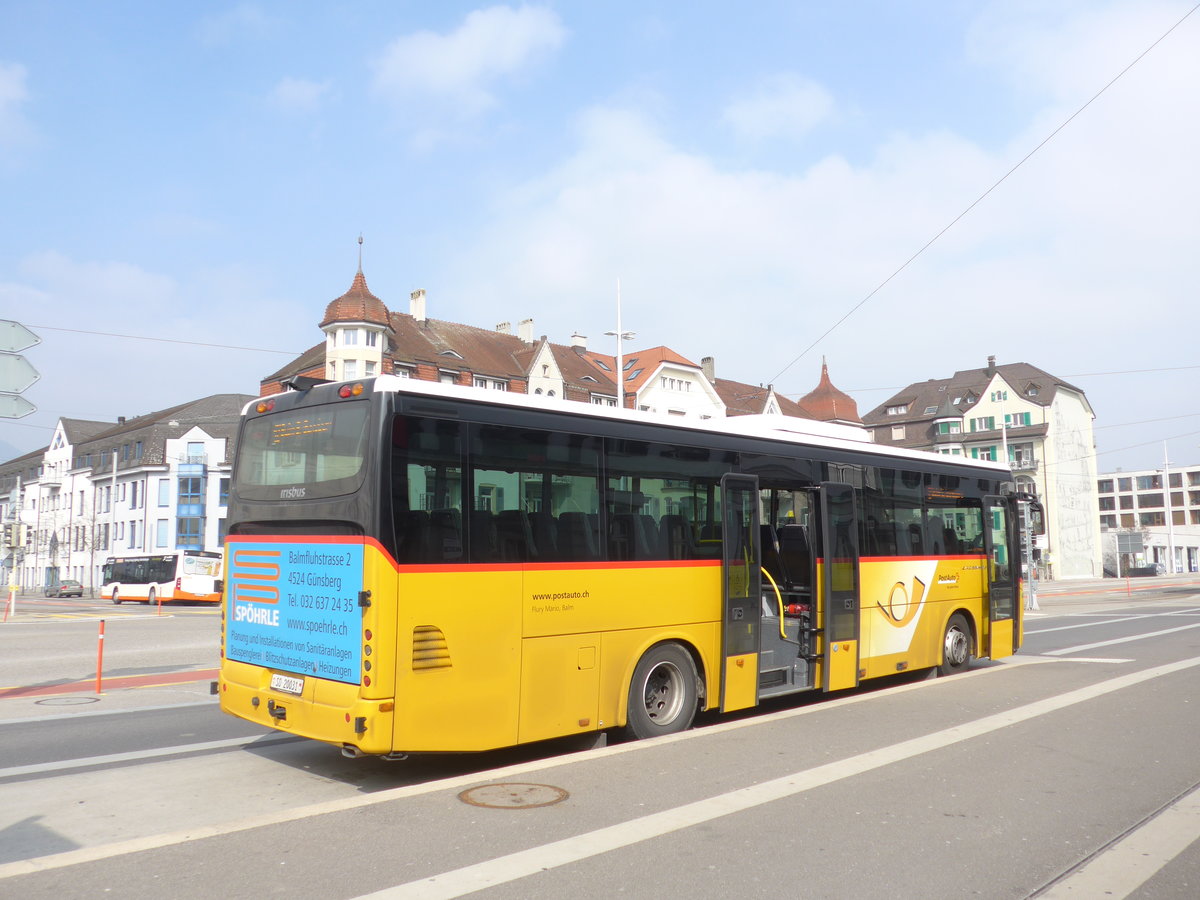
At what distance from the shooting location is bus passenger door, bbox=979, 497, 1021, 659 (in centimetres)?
1456

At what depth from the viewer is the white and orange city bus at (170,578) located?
5097cm

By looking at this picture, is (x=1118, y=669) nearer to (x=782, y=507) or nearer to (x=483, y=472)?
(x=782, y=507)

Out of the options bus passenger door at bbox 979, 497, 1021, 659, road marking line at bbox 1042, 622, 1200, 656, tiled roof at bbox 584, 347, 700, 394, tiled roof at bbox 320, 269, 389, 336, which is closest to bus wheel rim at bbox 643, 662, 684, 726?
bus passenger door at bbox 979, 497, 1021, 659

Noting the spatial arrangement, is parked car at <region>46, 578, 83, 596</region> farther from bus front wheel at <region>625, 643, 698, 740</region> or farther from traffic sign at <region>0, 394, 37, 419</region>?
bus front wheel at <region>625, 643, 698, 740</region>

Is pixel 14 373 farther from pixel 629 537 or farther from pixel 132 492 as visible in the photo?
pixel 132 492

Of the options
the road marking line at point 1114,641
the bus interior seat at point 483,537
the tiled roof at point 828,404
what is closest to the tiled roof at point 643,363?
the tiled roof at point 828,404

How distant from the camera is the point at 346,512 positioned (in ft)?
23.7

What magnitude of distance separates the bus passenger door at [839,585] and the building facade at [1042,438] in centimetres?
7373

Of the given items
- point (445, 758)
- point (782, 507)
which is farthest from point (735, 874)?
point (782, 507)

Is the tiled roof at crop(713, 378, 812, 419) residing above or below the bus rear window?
above

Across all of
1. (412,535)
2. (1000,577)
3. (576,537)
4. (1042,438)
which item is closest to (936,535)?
(1000,577)

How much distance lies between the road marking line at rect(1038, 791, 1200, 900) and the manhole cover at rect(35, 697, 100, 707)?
11136 mm

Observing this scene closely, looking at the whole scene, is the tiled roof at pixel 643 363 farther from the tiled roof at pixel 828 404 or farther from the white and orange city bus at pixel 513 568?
the white and orange city bus at pixel 513 568

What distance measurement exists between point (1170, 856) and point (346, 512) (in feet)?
18.5
